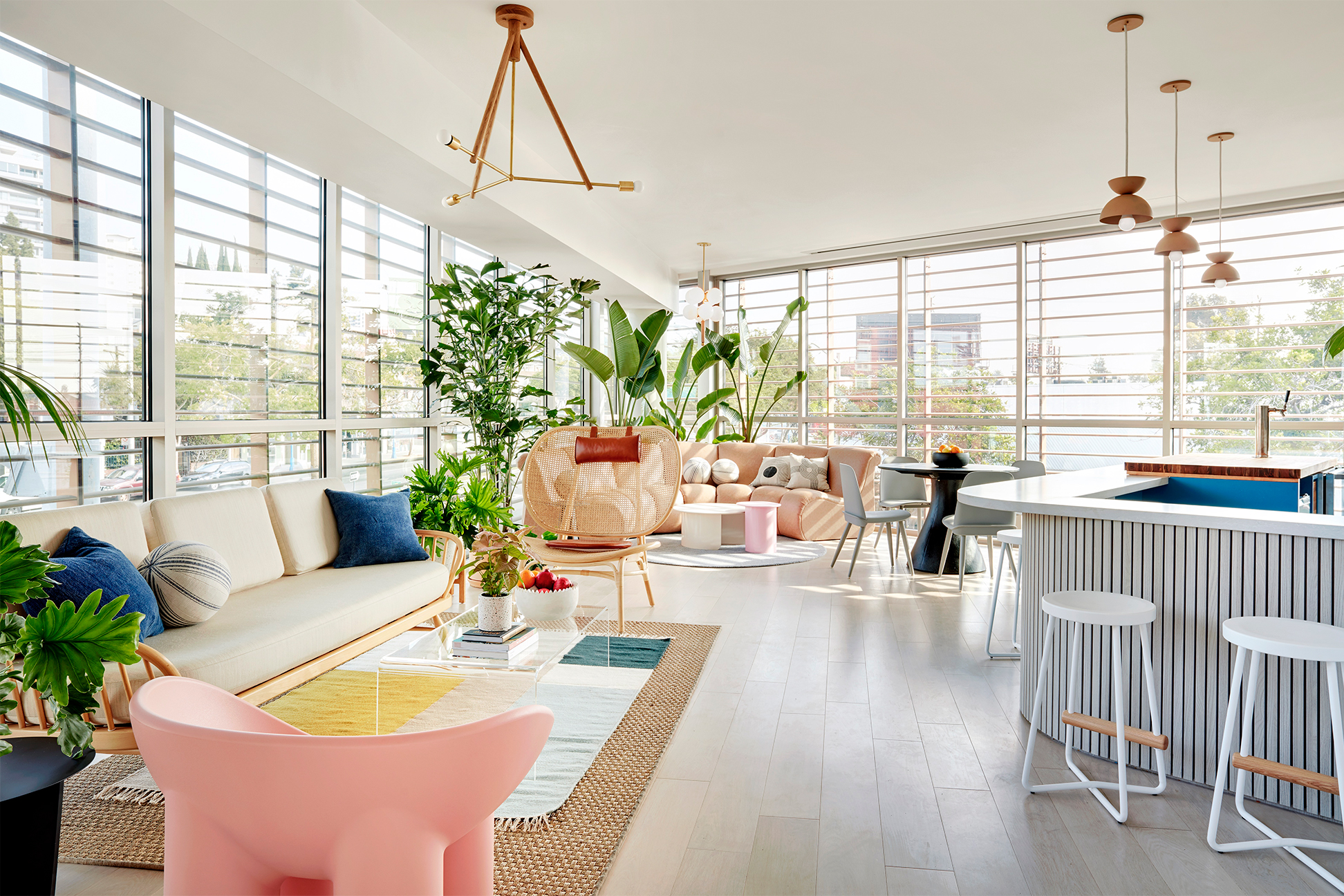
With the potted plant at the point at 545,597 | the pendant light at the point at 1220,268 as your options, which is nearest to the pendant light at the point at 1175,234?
the pendant light at the point at 1220,268

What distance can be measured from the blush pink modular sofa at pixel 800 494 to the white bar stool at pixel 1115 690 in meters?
4.34

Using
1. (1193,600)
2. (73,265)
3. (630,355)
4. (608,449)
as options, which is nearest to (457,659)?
(73,265)

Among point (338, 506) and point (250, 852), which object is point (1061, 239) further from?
point (250, 852)

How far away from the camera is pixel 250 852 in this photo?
117cm

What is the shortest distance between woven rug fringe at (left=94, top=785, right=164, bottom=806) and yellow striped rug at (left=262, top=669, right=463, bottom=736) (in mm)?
467

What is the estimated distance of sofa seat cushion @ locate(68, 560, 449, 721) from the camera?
7.65 feet

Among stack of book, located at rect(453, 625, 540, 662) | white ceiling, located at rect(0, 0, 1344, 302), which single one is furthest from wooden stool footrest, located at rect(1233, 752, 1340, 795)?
white ceiling, located at rect(0, 0, 1344, 302)

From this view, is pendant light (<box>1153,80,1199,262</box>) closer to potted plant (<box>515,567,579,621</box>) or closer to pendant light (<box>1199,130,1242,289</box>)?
pendant light (<box>1199,130,1242,289</box>)

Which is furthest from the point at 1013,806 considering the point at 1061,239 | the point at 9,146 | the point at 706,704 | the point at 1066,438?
the point at 1061,239

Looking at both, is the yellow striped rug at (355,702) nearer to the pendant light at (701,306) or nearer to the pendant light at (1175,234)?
the pendant light at (1175,234)

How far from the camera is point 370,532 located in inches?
147

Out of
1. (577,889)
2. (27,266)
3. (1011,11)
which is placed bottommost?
(577,889)

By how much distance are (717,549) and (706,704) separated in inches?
141

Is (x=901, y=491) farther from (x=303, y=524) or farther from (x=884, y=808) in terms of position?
(x=303, y=524)
